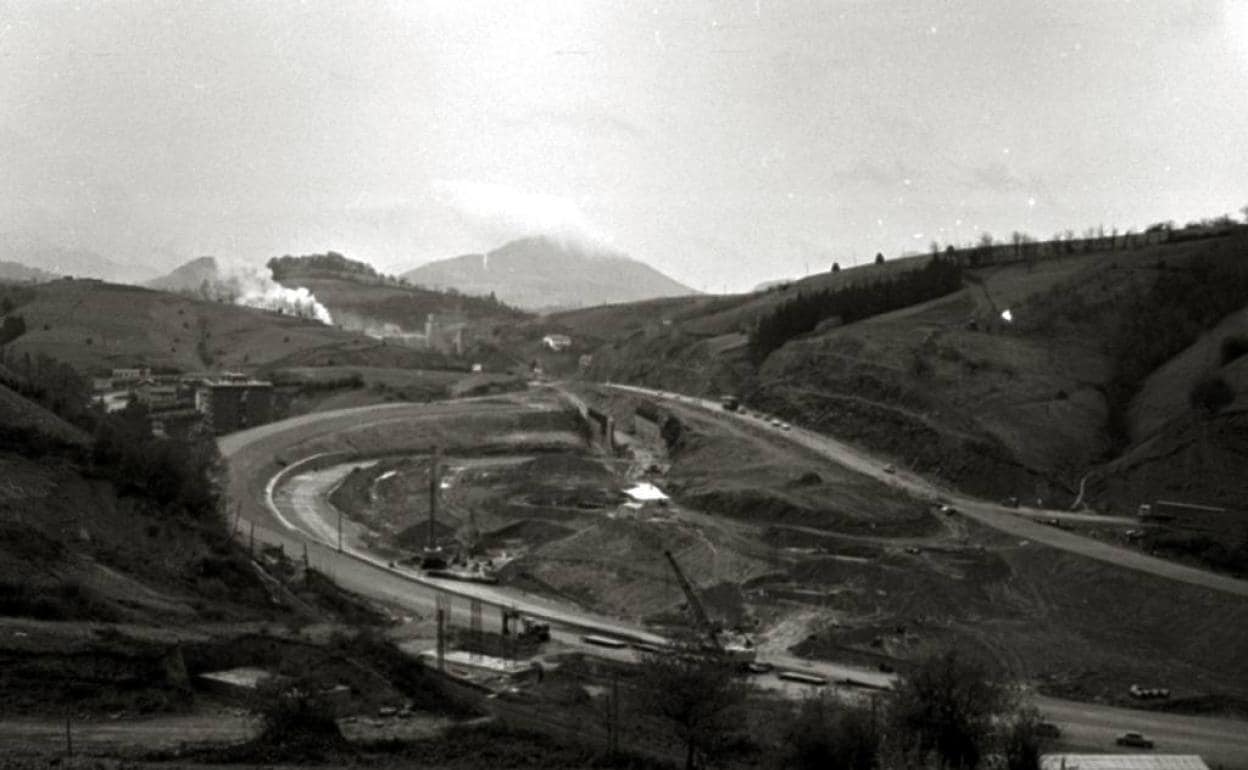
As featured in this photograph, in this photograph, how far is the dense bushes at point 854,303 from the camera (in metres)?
103

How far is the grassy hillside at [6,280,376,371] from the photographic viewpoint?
116 metres

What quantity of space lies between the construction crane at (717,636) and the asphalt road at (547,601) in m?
1.76

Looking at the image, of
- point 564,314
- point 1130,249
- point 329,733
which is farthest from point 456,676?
point 564,314

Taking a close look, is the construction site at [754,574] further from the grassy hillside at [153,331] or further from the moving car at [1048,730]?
the grassy hillside at [153,331]

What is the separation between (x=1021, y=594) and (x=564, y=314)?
139m

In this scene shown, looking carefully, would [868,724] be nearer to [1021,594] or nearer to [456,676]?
[456,676]

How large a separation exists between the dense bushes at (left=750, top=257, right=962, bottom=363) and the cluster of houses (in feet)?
141

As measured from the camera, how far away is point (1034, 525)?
5869 cm

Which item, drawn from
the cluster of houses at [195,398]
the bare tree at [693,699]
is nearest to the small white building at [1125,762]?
the bare tree at [693,699]

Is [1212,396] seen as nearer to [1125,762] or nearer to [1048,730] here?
[1048,730]

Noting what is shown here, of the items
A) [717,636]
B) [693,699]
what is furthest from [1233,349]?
[693,699]

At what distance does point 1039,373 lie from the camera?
78.8 m

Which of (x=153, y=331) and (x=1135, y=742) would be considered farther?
(x=153, y=331)

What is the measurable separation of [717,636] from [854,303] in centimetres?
6538
